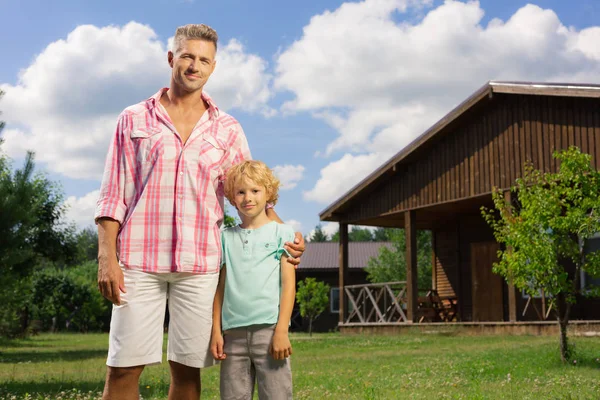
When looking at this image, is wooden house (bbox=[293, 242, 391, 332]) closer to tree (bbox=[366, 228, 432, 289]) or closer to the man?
tree (bbox=[366, 228, 432, 289])

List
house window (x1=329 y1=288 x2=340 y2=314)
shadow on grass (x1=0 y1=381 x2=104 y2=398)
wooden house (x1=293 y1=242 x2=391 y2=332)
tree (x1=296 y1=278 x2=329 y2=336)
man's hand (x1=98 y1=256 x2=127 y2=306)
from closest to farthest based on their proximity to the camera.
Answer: man's hand (x1=98 y1=256 x2=127 y2=306), shadow on grass (x1=0 y1=381 x2=104 y2=398), tree (x1=296 y1=278 x2=329 y2=336), wooden house (x1=293 y1=242 x2=391 y2=332), house window (x1=329 y1=288 x2=340 y2=314)

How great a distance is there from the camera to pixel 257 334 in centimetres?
385

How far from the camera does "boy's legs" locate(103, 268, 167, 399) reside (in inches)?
148

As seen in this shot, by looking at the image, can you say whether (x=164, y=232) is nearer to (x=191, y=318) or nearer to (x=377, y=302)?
(x=191, y=318)

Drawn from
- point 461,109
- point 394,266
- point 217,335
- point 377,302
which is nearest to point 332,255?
point 394,266

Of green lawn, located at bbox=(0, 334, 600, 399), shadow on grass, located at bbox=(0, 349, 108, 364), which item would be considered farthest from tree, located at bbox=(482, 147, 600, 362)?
shadow on grass, located at bbox=(0, 349, 108, 364)

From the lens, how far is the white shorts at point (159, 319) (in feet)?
12.3

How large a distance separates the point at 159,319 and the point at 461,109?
15.7 m

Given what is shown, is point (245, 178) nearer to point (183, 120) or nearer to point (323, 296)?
point (183, 120)

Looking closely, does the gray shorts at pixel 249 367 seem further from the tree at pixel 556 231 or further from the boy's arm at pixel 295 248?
the tree at pixel 556 231

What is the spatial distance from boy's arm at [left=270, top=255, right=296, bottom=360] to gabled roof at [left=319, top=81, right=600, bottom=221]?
41.7 ft

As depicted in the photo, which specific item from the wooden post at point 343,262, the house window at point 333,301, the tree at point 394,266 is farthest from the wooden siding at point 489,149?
the tree at point 394,266

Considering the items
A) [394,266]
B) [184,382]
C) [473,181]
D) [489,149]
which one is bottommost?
[184,382]

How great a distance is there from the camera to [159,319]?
3.86 metres
